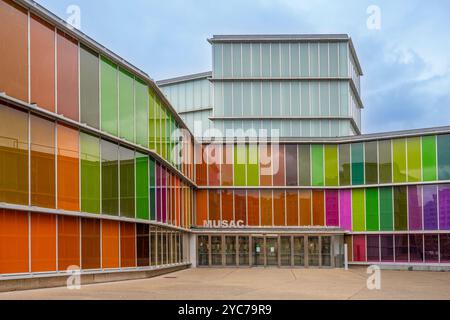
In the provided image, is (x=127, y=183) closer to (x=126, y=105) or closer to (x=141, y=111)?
(x=126, y=105)

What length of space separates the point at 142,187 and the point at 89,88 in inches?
301

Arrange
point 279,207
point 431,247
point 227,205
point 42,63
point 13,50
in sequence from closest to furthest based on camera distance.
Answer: point 13,50, point 42,63, point 431,247, point 279,207, point 227,205

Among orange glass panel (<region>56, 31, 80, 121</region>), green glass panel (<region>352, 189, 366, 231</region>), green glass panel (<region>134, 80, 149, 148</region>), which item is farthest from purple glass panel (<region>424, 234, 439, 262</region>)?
orange glass panel (<region>56, 31, 80, 121</region>)

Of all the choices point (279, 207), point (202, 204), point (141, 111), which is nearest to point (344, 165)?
point (279, 207)

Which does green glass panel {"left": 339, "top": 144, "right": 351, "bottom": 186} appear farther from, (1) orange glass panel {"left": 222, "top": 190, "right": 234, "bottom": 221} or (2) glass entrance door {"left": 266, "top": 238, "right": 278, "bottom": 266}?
(1) orange glass panel {"left": 222, "top": 190, "right": 234, "bottom": 221}

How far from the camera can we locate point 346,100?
72062 mm

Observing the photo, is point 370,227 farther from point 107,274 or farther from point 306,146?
point 107,274

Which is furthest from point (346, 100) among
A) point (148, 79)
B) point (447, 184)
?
point (148, 79)

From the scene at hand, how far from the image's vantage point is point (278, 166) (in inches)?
2141

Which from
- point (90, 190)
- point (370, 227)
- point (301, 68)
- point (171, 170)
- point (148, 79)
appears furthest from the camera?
Result: point (301, 68)

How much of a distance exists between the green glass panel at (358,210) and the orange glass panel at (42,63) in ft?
101

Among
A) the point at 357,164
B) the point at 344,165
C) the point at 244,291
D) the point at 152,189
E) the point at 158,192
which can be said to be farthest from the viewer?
the point at 344,165

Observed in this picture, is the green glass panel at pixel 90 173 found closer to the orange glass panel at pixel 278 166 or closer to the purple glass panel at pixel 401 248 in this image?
the orange glass panel at pixel 278 166

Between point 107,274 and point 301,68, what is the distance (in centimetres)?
4404
